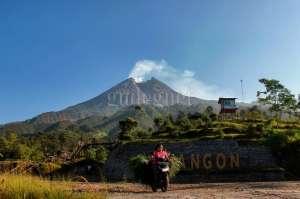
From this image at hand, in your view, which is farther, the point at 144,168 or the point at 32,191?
the point at 144,168

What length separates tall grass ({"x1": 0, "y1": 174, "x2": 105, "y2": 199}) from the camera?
7.64 meters

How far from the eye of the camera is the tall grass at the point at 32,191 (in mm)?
7645

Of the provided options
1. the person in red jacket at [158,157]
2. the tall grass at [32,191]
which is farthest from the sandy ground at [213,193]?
the tall grass at [32,191]

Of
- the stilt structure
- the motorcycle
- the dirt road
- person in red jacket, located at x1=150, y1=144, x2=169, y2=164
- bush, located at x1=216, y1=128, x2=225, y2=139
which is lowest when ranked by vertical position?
the dirt road

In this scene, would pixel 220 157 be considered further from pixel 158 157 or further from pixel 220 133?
pixel 158 157

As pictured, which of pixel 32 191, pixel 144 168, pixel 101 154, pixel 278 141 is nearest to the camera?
pixel 32 191

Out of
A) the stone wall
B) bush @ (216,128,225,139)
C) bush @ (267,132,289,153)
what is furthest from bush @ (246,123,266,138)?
bush @ (267,132,289,153)

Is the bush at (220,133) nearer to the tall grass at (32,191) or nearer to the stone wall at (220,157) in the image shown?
the stone wall at (220,157)

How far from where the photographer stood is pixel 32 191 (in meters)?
7.79

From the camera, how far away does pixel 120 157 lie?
1625 inches

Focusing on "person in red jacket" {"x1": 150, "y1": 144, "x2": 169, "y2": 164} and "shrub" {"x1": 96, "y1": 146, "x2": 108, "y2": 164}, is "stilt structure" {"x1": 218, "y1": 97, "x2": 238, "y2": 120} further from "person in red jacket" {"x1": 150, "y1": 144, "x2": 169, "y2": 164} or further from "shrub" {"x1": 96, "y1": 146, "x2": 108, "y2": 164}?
"person in red jacket" {"x1": 150, "y1": 144, "x2": 169, "y2": 164}

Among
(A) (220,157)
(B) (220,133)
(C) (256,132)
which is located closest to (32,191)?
(A) (220,157)

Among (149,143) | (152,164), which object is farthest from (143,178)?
(149,143)

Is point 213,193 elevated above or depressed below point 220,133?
below
